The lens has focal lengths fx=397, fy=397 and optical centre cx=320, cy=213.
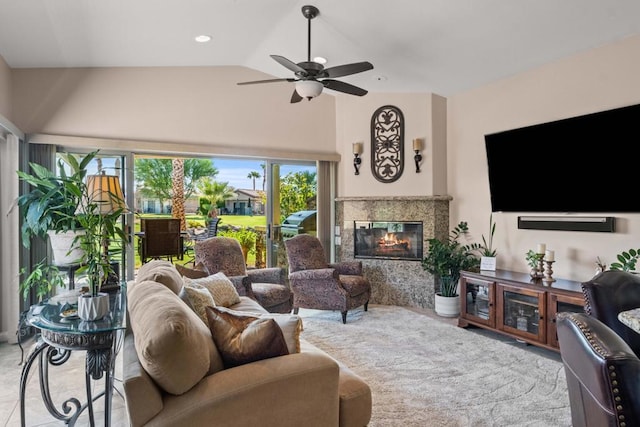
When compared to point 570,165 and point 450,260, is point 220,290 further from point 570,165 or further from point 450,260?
point 570,165

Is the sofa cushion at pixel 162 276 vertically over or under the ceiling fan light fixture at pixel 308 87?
under

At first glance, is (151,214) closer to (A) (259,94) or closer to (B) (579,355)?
(A) (259,94)

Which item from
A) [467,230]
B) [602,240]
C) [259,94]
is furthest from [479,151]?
[259,94]

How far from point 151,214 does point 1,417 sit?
307 cm

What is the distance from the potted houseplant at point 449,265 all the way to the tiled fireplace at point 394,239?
260 millimetres

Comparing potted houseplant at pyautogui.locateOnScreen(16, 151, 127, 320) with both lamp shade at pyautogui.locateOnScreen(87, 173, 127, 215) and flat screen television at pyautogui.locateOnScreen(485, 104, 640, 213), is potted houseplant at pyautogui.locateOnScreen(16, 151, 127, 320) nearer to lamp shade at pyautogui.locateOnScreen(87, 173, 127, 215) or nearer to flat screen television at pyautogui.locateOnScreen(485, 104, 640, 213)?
lamp shade at pyautogui.locateOnScreen(87, 173, 127, 215)

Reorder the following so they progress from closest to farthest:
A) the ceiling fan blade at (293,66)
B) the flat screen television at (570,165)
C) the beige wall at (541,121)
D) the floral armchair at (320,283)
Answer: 1. the ceiling fan blade at (293,66)
2. the flat screen television at (570,165)
3. the beige wall at (541,121)
4. the floral armchair at (320,283)

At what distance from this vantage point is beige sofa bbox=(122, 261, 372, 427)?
153 cm

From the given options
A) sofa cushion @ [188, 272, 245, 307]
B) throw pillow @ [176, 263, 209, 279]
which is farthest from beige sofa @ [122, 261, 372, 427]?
throw pillow @ [176, 263, 209, 279]

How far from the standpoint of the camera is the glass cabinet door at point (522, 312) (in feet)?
12.3

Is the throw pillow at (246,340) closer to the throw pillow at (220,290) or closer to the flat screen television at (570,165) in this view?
the throw pillow at (220,290)

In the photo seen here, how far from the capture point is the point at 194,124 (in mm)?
5215

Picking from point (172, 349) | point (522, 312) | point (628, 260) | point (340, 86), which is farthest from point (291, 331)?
point (628, 260)

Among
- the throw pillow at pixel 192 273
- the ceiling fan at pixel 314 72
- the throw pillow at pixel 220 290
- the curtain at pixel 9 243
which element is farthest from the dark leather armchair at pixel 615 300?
the curtain at pixel 9 243
